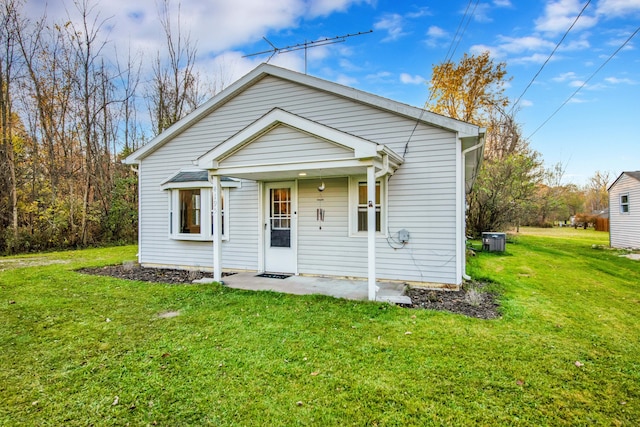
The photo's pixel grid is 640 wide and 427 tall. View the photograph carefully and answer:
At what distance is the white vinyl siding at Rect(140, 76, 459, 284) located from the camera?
19.7 feet

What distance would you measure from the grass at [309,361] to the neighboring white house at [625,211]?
1069 centimetres

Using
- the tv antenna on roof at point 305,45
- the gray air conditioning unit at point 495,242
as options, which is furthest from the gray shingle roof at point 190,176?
the gray air conditioning unit at point 495,242

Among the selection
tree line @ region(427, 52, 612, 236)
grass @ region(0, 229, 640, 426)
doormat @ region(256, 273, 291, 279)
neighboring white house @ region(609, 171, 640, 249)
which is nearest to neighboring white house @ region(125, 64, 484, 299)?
doormat @ region(256, 273, 291, 279)

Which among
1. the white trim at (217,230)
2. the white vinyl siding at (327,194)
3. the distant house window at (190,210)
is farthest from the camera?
the distant house window at (190,210)

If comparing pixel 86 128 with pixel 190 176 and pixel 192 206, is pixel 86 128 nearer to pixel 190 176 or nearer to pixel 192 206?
pixel 190 176

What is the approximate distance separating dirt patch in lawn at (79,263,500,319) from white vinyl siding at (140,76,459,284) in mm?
440

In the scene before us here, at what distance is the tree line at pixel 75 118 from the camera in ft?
40.1

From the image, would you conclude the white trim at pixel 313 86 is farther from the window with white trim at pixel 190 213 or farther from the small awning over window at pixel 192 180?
the window with white trim at pixel 190 213

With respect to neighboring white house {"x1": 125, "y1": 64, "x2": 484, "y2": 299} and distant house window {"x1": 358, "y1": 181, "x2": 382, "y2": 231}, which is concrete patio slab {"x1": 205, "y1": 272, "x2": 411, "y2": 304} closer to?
neighboring white house {"x1": 125, "y1": 64, "x2": 484, "y2": 299}

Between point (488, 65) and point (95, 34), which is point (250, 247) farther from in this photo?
point (488, 65)

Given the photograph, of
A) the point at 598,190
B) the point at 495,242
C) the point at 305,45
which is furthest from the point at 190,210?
the point at 598,190

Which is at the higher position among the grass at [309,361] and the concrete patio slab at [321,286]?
the concrete patio slab at [321,286]

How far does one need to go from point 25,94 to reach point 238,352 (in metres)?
16.5

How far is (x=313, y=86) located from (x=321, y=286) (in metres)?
4.36
